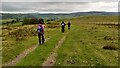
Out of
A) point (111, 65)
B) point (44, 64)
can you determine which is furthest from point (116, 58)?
point (44, 64)

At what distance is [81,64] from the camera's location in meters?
19.9

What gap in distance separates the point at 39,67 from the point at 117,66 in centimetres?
532

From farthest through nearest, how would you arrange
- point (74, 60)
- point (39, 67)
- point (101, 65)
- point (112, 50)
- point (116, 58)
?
point (112, 50)
point (116, 58)
point (74, 60)
point (101, 65)
point (39, 67)

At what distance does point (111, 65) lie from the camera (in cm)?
2000

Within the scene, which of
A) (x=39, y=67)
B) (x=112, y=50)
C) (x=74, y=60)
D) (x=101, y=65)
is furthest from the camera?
(x=112, y=50)

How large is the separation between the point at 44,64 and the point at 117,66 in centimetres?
487

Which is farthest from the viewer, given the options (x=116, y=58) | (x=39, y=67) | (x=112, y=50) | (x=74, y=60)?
(x=112, y=50)

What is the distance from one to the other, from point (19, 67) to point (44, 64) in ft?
6.05

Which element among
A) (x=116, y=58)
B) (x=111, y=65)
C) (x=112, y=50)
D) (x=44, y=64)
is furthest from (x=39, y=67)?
(x=112, y=50)

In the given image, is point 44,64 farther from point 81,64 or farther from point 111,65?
point 111,65

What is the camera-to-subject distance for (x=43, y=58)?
21.9 metres

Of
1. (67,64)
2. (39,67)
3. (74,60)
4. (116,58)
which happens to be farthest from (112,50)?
(39,67)

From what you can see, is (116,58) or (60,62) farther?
(116,58)

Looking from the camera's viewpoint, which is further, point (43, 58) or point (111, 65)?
point (43, 58)
